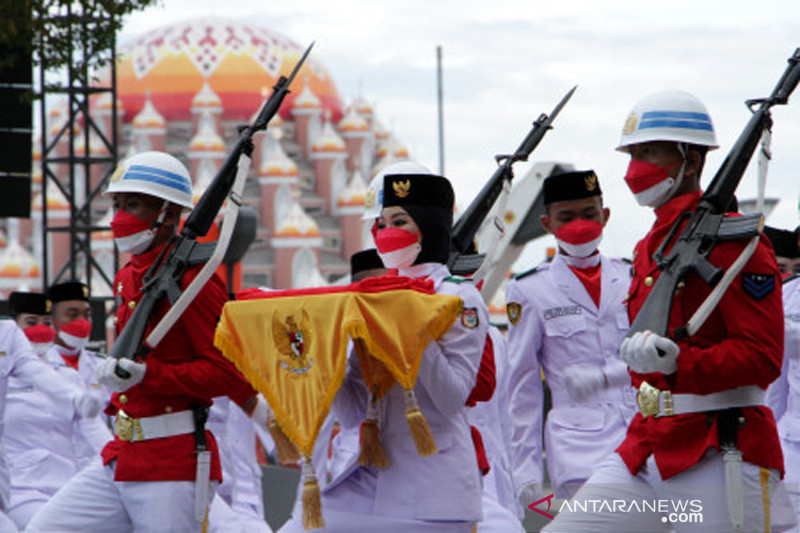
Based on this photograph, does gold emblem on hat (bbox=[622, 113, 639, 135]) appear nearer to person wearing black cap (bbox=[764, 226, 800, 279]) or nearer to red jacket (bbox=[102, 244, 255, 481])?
A: red jacket (bbox=[102, 244, 255, 481])

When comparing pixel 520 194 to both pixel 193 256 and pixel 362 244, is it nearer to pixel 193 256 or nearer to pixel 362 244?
pixel 193 256

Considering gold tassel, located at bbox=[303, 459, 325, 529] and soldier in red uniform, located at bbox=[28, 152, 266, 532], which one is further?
soldier in red uniform, located at bbox=[28, 152, 266, 532]

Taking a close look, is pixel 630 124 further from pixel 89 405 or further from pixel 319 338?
pixel 89 405

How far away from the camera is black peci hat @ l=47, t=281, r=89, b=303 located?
1254 centimetres

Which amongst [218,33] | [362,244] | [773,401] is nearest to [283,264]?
A: [362,244]

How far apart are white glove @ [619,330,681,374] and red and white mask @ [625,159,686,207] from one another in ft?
2.15

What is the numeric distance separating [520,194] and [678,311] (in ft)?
38.9

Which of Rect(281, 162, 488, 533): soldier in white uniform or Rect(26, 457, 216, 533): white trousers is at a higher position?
Rect(281, 162, 488, 533): soldier in white uniform

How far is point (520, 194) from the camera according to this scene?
17.2 metres

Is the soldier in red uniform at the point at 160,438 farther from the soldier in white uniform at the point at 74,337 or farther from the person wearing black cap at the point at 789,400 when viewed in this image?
the soldier in white uniform at the point at 74,337

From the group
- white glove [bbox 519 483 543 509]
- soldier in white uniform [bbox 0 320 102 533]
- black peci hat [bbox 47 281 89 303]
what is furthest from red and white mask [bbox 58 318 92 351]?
white glove [bbox 519 483 543 509]

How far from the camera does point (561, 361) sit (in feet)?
24.4

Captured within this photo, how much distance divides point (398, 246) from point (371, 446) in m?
0.70

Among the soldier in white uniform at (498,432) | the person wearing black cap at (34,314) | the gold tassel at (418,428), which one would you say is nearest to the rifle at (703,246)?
the gold tassel at (418,428)
